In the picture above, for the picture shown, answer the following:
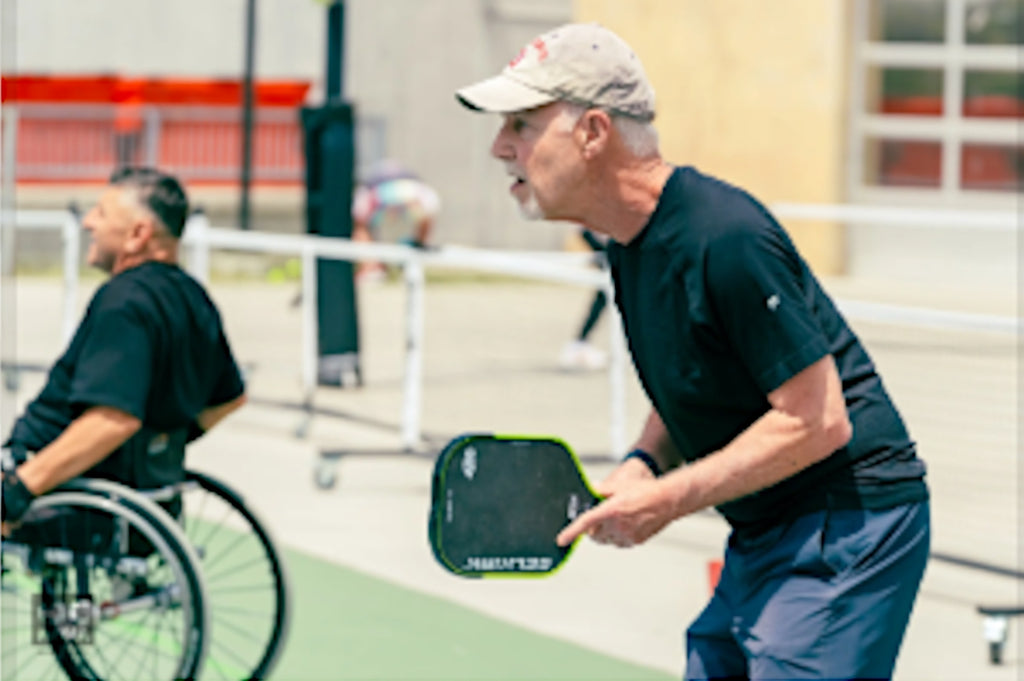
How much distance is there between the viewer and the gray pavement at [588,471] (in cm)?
625

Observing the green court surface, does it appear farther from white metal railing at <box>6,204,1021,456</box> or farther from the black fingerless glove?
white metal railing at <box>6,204,1021,456</box>

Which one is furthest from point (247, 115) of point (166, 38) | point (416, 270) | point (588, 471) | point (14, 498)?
point (14, 498)

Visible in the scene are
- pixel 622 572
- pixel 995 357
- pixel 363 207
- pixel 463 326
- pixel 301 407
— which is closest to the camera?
pixel 622 572

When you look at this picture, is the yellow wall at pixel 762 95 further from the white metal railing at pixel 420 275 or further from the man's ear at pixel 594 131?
the man's ear at pixel 594 131

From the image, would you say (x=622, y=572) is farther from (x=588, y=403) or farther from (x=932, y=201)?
(x=932, y=201)

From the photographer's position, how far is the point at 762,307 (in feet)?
9.48

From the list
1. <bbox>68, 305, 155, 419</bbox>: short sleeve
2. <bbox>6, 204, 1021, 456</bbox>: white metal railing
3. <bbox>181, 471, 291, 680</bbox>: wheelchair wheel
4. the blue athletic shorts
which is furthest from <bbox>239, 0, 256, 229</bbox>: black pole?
the blue athletic shorts

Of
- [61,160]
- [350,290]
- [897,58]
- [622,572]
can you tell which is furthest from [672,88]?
[622,572]

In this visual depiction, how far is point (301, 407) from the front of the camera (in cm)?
1013

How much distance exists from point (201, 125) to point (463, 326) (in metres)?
7.12

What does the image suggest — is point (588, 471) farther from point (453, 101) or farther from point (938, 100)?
point (453, 101)

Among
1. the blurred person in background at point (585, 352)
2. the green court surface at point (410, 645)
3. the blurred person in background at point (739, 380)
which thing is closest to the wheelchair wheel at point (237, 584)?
the green court surface at point (410, 645)

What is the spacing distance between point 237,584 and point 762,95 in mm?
12339

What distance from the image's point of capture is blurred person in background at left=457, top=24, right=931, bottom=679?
2930 millimetres
